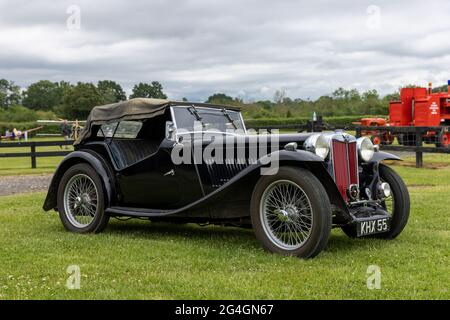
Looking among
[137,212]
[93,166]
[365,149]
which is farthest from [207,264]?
[93,166]

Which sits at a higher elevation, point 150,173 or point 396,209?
point 150,173

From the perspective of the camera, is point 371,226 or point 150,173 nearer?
point 371,226

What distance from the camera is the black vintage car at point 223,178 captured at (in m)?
5.65

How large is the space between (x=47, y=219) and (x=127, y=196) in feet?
6.45

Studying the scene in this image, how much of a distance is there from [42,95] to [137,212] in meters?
84.0

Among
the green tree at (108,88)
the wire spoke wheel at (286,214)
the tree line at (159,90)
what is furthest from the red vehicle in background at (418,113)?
the green tree at (108,88)

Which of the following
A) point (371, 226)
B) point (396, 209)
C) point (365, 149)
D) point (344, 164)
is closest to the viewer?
point (371, 226)

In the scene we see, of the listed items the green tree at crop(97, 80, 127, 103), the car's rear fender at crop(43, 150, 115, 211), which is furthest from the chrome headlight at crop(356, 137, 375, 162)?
the green tree at crop(97, 80, 127, 103)

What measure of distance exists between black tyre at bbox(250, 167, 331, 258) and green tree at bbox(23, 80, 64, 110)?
81.9m

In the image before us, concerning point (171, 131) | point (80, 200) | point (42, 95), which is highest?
point (42, 95)

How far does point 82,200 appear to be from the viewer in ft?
24.8

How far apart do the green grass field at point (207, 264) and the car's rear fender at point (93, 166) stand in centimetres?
44

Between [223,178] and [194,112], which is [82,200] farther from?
[223,178]

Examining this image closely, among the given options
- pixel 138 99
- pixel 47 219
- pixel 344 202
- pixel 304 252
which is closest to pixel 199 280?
pixel 304 252
